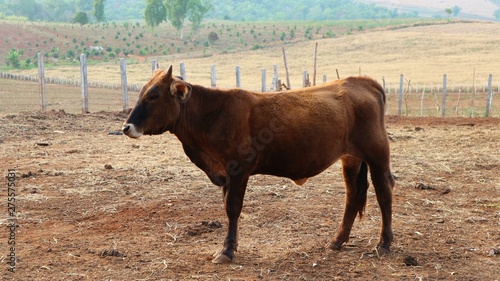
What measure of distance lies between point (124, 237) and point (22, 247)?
1.08m

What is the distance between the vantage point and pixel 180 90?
21.6 feet

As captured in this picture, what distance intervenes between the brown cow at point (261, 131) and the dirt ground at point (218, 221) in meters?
0.48

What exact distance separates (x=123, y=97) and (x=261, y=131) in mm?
17003

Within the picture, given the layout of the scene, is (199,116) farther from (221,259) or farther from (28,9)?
(28,9)

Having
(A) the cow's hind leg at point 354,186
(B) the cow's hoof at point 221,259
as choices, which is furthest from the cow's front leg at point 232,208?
(A) the cow's hind leg at point 354,186

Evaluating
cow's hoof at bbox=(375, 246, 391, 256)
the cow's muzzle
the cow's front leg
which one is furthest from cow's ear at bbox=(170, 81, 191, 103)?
cow's hoof at bbox=(375, 246, 391, 256)

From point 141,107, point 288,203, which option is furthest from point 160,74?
point 288,203

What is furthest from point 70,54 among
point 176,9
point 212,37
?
point 176,9

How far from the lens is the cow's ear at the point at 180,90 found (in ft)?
21.5

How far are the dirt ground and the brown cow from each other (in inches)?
19.0

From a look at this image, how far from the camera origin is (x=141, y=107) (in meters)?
6.50

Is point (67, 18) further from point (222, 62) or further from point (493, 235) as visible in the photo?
point (493, 235)

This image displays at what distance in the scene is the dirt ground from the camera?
635cm

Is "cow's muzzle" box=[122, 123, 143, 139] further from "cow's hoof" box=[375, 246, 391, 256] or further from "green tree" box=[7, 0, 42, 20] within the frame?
"green tree" box=[7, 0, 42, 20]
